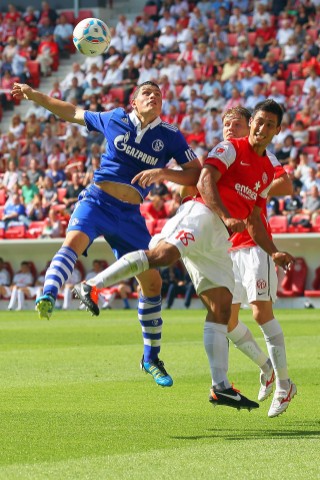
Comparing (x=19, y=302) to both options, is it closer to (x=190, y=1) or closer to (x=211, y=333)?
(x=190, y=1)

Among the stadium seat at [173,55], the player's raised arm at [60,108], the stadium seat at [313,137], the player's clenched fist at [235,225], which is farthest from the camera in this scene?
the stadium seat at [173,55]

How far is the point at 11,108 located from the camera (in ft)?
113

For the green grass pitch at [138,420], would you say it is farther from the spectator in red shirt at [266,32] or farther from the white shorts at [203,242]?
the spectator in red shirt at [266,32]

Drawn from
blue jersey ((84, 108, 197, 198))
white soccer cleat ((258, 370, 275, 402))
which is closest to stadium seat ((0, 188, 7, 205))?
blue jersey ((84, 108, 197, 198))

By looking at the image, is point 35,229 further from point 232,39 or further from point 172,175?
point 172,175

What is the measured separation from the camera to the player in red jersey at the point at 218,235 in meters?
7.53

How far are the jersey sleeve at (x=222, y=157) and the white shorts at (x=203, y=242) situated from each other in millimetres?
307

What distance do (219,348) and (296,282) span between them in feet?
57.6

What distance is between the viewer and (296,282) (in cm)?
2506

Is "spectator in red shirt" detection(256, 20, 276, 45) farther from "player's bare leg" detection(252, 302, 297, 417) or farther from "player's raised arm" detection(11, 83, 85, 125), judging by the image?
"player's bare leg" detection(252, 302, 297, 417)

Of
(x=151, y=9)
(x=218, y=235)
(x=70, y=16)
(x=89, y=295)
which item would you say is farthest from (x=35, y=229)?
(x=89, y=295)

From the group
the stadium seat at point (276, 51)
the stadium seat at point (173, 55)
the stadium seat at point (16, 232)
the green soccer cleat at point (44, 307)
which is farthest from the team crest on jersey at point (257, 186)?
the stadium seat at point (173, 55)

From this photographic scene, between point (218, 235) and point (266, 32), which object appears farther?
point (266, 32)

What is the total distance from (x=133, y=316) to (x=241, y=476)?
647 inches
